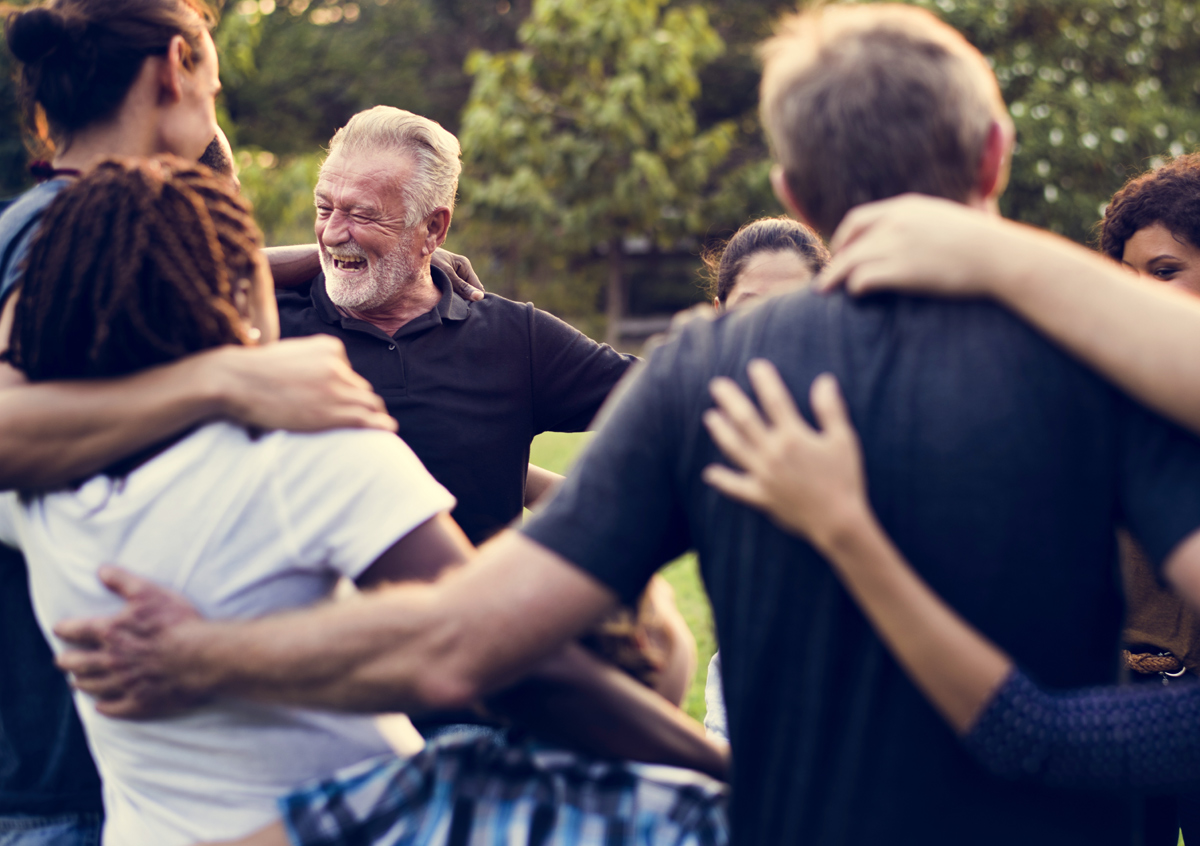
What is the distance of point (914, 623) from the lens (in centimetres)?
122

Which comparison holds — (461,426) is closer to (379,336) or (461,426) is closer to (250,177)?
(379,336)

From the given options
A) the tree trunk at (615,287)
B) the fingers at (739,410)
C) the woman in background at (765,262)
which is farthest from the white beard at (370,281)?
the tree trunk at (615,287)

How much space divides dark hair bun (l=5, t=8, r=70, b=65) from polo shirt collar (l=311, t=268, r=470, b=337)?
1.41m

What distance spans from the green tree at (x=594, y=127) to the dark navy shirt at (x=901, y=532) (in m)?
17.4

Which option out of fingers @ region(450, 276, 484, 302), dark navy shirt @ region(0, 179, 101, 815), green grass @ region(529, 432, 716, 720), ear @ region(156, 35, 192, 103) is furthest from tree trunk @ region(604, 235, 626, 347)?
dark navy shirt @ region(0, 179, 101, 815)

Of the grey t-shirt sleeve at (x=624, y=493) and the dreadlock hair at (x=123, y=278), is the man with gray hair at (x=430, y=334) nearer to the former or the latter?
the dreadlock hair at (x=123, y=278)

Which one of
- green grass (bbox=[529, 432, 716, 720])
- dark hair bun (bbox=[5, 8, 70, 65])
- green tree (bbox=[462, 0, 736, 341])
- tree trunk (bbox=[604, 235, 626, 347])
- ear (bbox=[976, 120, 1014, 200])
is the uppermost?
dark hair bun (bbox=[5, 8, 70, 65])

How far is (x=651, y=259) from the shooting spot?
2336cm

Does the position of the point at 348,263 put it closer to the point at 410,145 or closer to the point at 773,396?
the point at 410,145

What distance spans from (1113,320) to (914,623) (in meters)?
0.44

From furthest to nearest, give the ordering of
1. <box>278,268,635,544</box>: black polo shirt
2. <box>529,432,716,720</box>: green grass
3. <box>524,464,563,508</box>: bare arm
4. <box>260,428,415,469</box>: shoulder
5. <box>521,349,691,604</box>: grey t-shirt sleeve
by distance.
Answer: <box>529,432,716,720</box>: green grass → <box>524,464,563,508</box>: bare arm → <box>278,268,635,544</box>: black polo shirt → <box>260,428,415,469</box>: shoulder → <box>521,349,691,604</box>: grey t-shirt sleeve

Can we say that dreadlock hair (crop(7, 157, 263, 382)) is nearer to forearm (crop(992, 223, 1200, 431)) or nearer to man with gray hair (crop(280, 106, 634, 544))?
forearm (crop(992, 223, 1200, 431))

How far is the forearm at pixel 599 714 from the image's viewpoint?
1464mm

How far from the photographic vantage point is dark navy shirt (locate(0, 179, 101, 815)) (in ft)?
5.60
